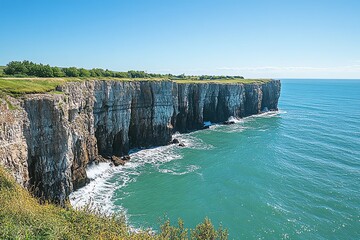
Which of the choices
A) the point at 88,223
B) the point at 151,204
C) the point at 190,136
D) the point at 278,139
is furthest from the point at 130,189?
the point at 278,139

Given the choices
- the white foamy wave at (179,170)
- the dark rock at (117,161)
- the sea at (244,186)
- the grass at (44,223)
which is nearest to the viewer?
the grass at (44,223)

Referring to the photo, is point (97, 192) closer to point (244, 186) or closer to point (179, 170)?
point (179, 170)

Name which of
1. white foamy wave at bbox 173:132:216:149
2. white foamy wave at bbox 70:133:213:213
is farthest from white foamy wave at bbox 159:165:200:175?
white foamy wave at bbox 173:132:216:149

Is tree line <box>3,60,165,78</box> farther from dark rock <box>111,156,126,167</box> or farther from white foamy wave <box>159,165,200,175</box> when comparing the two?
white foamy wave <box>159,165,200,175</box>

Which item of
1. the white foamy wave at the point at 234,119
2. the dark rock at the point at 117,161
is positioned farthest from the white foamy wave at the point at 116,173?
the white foamy wave at the point at 234,119

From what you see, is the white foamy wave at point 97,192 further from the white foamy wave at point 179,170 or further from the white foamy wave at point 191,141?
the white foamy wave at point 191,141
